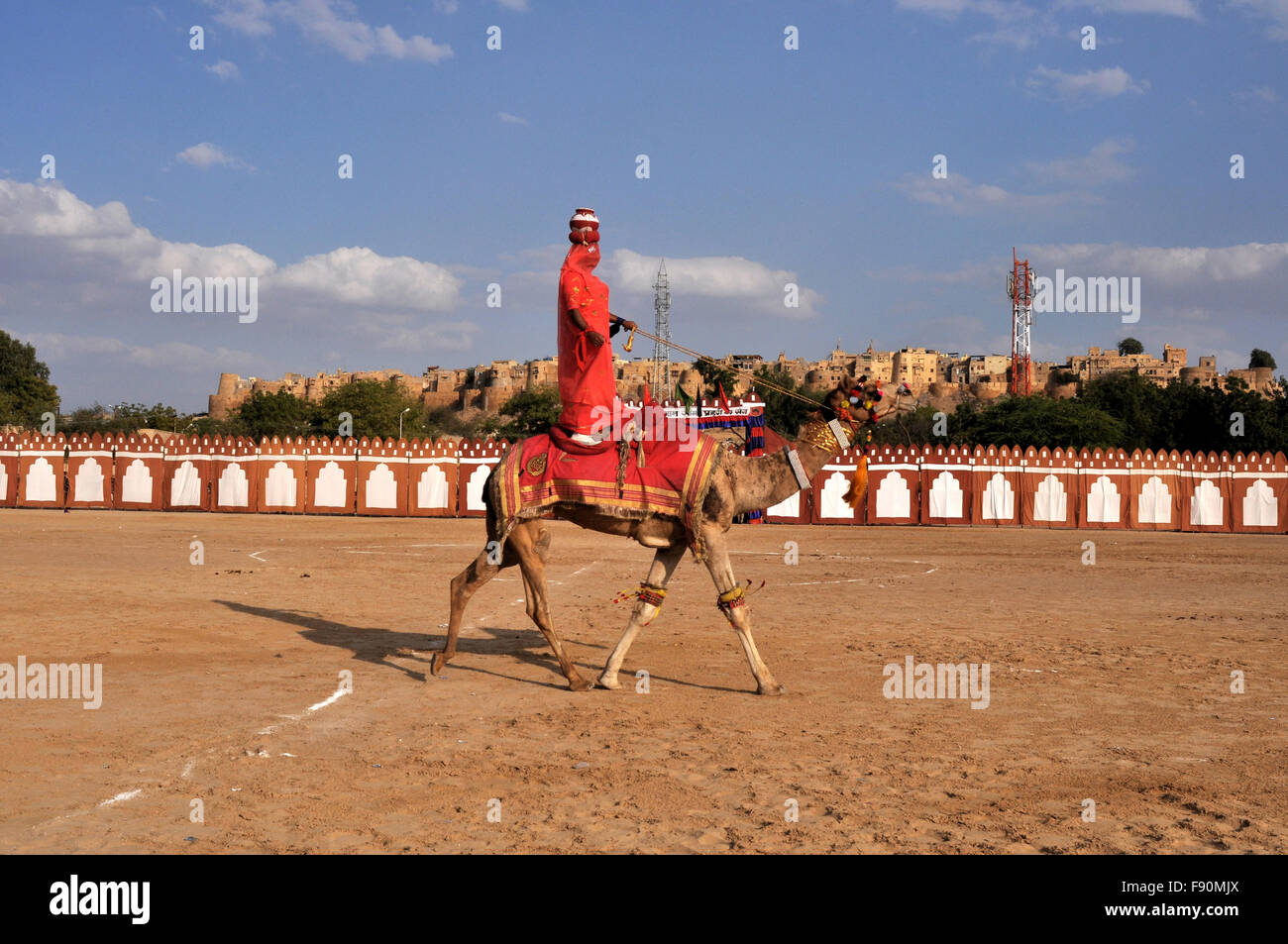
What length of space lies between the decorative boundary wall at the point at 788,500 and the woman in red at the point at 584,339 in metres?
27.9

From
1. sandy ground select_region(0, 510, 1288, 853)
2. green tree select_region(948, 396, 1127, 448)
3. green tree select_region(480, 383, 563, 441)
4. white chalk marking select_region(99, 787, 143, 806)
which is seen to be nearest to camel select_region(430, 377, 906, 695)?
sandy ground select_region(0, 510, 1288, 853)

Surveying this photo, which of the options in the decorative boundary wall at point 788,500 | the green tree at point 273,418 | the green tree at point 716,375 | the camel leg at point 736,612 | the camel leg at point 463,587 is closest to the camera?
the camel leg at point 736,612

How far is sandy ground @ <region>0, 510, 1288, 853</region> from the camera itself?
5309 mm

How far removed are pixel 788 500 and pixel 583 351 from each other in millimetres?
27996

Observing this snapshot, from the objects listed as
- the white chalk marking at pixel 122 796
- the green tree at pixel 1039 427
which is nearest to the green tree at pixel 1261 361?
the green tree at pixel 1039 427

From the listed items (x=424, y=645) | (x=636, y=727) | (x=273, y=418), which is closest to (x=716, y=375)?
(x=424, y=645)

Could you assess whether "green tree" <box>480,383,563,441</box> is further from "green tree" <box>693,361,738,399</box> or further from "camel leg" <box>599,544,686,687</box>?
"camel leg" <box>599,544,686,687</box>

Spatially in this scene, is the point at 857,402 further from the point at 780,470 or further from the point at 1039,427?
the point at 1039,427

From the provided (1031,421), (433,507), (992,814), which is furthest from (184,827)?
(1031,421)

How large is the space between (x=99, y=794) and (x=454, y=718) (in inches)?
103

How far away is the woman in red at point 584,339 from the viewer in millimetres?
8898

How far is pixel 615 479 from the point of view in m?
8.80

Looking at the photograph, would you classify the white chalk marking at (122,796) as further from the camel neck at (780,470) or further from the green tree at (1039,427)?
the green tree at (1039,427)
